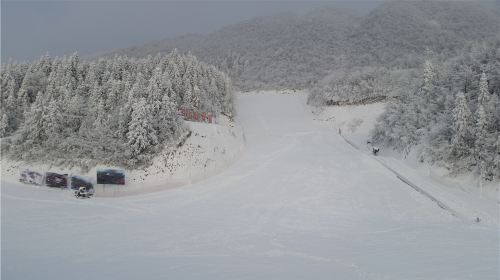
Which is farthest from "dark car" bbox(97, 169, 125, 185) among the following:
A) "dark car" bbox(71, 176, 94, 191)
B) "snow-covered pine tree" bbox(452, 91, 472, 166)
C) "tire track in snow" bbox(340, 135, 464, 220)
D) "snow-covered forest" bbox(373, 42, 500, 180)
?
"snow-covered pine tree" bbox(452, 91, 472, 166)

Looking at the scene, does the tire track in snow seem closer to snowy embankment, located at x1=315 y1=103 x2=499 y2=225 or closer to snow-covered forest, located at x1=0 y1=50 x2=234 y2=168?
Answer: snowy embankment, located at x1=315 y1=103 x2=499 y2=225

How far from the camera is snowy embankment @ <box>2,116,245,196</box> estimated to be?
31.3 m

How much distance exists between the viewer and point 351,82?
209 feet

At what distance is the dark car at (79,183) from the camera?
104 feet

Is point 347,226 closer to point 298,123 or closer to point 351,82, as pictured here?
point 298,123

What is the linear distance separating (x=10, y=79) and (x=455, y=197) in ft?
157

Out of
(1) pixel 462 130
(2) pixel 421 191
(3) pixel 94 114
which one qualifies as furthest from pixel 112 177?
(1) pixel 462 130

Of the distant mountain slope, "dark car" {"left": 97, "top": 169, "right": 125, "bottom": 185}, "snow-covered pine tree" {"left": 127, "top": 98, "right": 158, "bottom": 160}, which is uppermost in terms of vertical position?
the distant mountain slope

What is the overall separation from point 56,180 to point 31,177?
3153 mm

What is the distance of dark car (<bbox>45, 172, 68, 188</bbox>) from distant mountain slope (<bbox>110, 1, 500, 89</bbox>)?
68.9m

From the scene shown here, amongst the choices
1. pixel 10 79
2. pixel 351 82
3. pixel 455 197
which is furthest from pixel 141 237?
pixel 351 82

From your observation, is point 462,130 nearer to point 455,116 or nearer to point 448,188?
point 455,116

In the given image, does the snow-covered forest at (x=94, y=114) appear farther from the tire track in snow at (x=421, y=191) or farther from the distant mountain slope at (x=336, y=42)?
the distant mountain slope at (x=336, y=42)

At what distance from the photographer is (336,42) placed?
478 ft
